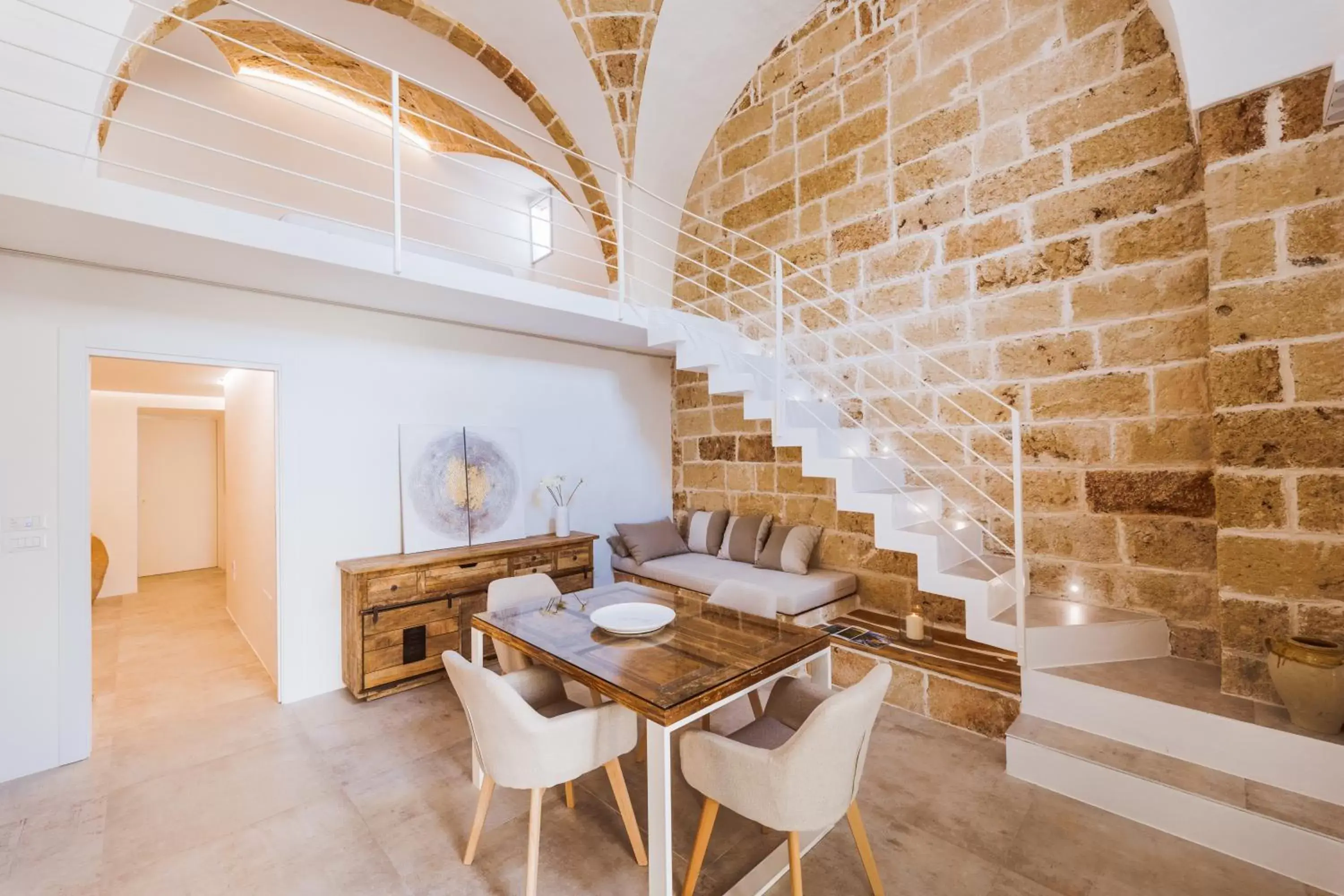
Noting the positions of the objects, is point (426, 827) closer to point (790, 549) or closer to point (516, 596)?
point (516, 596)

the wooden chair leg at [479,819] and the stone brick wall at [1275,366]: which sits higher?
the stone brick wall at [1275,366]

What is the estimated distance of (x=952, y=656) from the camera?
120 inches

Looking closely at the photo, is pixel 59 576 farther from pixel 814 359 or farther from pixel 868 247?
pixel 868 247

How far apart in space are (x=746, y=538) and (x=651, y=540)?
84 centimetres

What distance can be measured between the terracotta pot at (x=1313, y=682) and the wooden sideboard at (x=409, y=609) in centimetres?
377

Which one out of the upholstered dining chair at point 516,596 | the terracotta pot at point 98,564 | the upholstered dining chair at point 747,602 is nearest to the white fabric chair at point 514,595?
the upholstered dining chair at point 516,596

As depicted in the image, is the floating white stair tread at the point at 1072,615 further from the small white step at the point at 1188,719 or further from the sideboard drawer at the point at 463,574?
the sideboard drawer at the point at 463,574

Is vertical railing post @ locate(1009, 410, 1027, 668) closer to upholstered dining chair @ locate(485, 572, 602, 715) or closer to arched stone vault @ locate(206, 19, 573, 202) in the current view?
upholstered dining chair @ locate(485, 572, 602, 715)

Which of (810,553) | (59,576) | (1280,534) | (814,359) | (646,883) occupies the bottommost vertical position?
(646,883)

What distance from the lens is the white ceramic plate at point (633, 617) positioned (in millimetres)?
2125

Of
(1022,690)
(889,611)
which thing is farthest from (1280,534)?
(889,611)

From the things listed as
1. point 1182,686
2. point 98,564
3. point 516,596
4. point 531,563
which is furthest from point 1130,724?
point 98,564

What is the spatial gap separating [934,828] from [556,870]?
1.45 meters

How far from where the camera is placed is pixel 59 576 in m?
2.66
